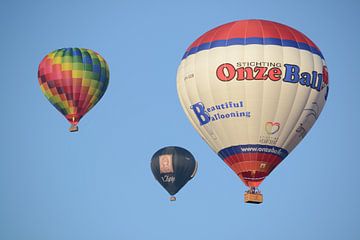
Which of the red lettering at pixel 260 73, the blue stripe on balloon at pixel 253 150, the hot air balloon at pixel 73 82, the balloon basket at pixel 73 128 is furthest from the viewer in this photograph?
the balloon basket at pixel 73 128

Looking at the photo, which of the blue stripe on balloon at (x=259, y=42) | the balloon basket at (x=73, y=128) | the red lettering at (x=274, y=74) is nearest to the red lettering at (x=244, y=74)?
the red lettering at (x=274, y=74)

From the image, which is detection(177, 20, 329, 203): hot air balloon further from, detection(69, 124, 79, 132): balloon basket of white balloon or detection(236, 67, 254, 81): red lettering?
detection(69, 124, 79, 132): balloon basket of white balloon

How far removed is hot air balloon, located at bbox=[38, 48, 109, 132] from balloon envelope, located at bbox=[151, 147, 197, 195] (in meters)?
Result: 5.00

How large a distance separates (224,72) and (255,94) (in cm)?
149

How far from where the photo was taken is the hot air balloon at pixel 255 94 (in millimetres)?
39719

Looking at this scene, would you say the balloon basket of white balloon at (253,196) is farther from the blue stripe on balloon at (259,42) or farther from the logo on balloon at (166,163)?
the logo on balloon at (166,163)

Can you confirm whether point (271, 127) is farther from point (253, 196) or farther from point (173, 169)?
point (173, 169)

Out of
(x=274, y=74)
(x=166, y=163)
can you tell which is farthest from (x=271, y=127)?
(x=166, y=163)

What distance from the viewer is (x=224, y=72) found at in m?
39.9

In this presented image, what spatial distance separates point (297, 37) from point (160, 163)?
14.0 m

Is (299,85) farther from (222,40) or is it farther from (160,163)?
(160,163)

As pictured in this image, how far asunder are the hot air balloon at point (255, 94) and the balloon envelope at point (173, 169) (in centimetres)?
1127

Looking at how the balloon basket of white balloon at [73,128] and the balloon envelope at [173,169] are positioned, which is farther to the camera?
the balloon envelope at [173,169]

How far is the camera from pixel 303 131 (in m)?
40.8
